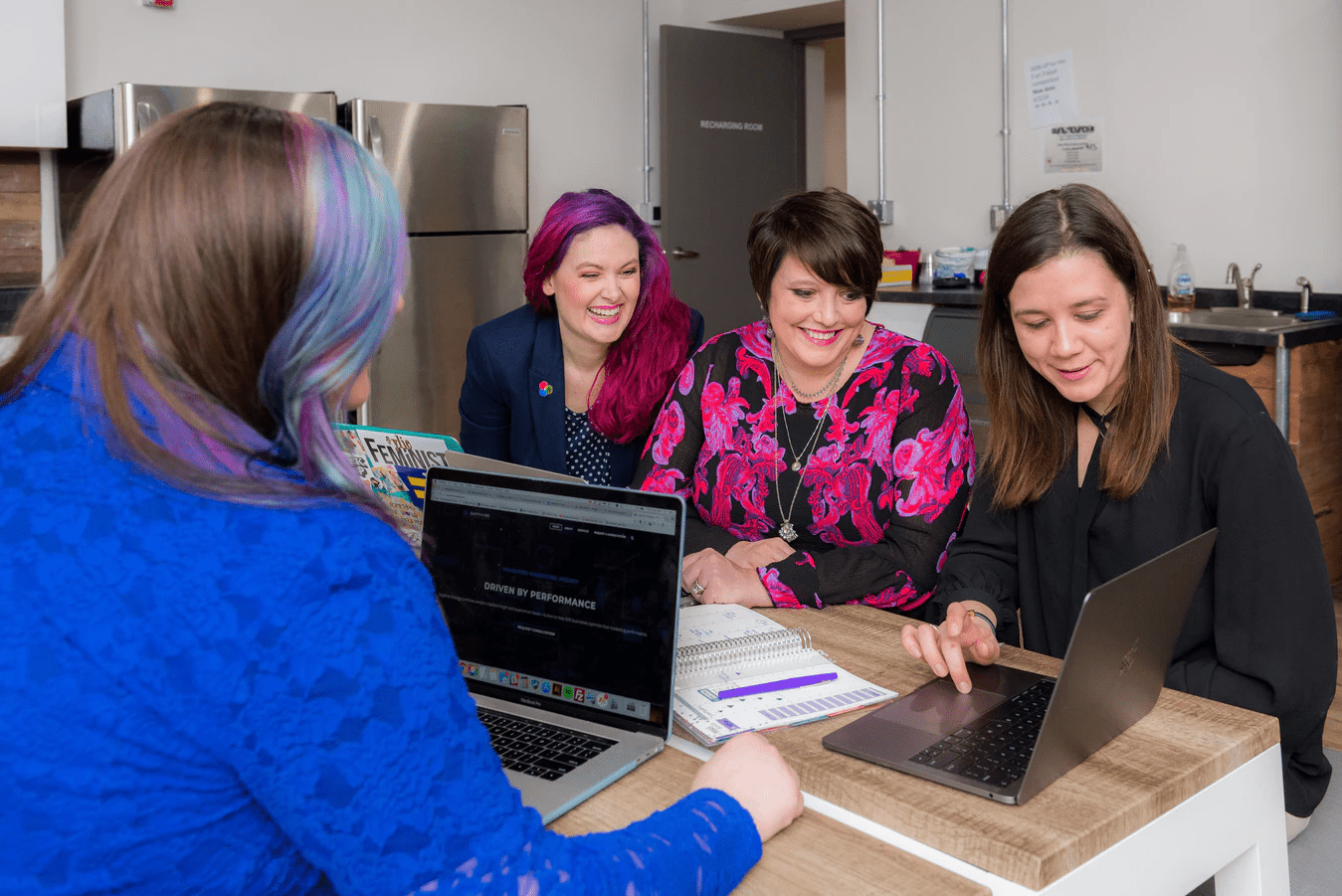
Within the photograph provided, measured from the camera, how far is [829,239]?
184cm

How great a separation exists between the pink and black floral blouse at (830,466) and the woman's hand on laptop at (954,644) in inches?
12.5

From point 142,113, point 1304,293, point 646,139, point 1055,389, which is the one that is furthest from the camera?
point 646,139

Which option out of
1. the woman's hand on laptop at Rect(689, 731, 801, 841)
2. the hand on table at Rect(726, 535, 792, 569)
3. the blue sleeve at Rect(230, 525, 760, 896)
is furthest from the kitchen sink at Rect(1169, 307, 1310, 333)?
the blue sleeve at Rect(230, 525, 760, 896)

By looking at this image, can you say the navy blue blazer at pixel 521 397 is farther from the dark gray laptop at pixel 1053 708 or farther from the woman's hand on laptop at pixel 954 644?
the dark gray laptop at pixel 1053 708

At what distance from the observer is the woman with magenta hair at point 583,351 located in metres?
2.19

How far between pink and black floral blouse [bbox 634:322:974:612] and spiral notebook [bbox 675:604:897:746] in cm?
24

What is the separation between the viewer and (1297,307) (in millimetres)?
3654

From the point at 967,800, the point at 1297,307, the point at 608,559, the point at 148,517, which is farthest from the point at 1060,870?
the point at 1297,307

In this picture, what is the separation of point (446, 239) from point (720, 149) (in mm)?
1811

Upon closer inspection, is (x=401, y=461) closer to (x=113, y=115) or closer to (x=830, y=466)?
(x=830, y=466)

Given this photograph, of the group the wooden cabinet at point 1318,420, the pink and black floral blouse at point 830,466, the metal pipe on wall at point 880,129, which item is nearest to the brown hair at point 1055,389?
the pink and black floral blouse at point 830,466

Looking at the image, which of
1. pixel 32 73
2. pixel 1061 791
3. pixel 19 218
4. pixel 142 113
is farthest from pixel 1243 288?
pixel 19 218

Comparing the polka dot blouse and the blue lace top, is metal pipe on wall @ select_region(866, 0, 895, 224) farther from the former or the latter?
the blue lace top

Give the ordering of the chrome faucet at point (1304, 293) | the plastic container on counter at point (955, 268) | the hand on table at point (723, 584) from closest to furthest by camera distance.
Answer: the hand on table at point (723, 584), the chrome faucet at point (1304, 293), the plastic container on counter at point (955, 268)
